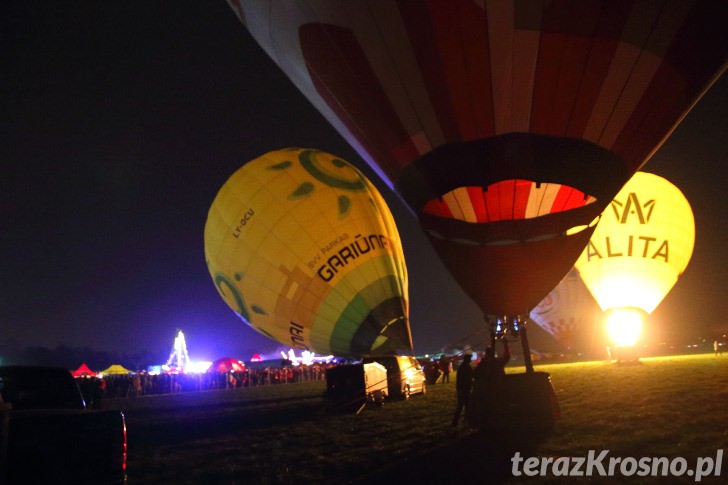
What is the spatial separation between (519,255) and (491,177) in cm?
108

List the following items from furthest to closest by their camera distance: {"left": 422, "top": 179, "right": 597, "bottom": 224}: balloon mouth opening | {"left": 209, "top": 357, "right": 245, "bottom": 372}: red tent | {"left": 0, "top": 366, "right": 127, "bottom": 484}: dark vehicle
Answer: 1. {"left": 209, "top": 357, "right": 245, "bottom": 372}: red tent
2. {"left": 422, "top": 179, "right": 597, "bottom": 224}: balloon mouth opening
3. {"left": 0, "top": 366, "right": 127, "bottom": 484}: dark vehicle

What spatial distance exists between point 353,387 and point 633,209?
1360 cm

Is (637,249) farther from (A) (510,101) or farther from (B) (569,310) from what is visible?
(A) (510,101)

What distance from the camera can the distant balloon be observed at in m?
31.4

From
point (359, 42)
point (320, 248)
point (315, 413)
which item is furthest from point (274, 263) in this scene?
point (359, 42)

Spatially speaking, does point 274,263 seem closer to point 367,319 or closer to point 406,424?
point 367,319

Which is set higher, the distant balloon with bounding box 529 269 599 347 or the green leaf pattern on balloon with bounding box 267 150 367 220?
the green leaf pattern on balloon with bounding box 267 150 367 220

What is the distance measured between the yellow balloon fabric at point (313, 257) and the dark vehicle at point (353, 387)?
1.51ft

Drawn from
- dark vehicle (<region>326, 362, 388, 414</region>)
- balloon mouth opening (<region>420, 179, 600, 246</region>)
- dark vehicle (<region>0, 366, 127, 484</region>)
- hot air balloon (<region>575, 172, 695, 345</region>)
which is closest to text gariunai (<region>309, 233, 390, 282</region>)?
dark vehicle (<region>326, 362, 388, 414</region>)

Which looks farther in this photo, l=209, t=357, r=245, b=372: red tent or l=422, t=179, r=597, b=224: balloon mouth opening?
l=209, t=357, r=245, b=372: red tent

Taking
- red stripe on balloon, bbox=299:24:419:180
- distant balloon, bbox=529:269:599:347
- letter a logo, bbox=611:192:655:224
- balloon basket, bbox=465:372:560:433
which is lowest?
balloon basket, bbox=465:372:560:433

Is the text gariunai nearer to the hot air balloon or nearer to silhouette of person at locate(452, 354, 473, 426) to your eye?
silhouette of person at locate(452, 354, 473, 426)

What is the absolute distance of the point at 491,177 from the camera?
638cm

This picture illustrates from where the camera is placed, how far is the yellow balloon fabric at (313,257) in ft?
39.1
